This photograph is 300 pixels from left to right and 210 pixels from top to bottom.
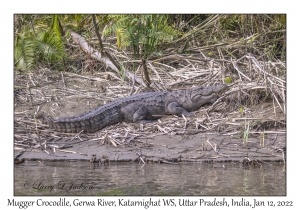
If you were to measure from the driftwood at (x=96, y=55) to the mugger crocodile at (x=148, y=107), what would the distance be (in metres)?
0.79

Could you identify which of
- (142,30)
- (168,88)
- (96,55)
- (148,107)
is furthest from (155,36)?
(96,55)

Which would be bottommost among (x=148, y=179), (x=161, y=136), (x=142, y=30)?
(x=148, y=179)

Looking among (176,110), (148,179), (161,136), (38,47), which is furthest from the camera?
(38,47)

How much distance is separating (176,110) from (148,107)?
416 mm

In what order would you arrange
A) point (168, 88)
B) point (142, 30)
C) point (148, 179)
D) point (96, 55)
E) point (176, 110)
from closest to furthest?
point (148, 179)
point (176, 110)
point (142, 30)
point (168, 88)
point (96, 55)

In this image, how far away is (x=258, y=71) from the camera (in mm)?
9141

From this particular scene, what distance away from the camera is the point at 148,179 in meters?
6.37

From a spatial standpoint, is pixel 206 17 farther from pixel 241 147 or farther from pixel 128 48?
pixel 241 147

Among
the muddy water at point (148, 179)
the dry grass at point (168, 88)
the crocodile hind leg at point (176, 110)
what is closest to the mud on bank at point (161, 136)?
the dry grass at point (168, 88)

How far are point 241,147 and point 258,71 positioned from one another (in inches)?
86.5

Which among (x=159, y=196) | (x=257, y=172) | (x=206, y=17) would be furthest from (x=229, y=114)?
(x=206, y=17)

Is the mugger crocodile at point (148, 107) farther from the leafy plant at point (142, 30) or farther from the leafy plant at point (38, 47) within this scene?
the leafy plant at point (38, 47)

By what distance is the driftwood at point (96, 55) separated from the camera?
977 centimetres

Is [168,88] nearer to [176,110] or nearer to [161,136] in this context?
[176,110]
